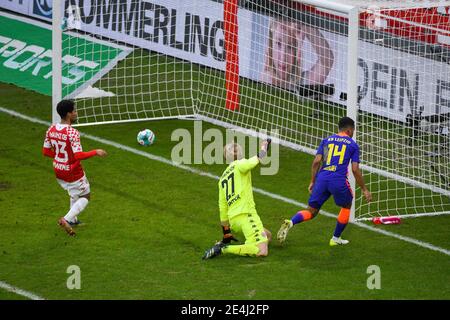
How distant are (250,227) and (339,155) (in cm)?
147

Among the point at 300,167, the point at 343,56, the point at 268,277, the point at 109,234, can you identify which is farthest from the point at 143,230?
the point at 343,56

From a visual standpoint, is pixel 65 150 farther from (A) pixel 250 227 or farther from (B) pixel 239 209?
(A) pixel 250 227

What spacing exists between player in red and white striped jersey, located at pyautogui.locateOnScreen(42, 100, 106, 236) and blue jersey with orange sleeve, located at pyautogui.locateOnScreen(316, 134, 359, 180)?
120 inches

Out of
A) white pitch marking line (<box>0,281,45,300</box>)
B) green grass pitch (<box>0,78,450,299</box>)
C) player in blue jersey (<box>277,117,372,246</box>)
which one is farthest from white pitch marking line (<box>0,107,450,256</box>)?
white pitch marking line (<box>0,281,45,300</box>)

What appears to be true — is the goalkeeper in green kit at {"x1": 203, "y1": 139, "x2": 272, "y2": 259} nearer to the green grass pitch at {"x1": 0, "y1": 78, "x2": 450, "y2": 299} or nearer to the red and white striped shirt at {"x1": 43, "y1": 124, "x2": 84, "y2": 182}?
the green grass pitch at {"x1": 0, "y1": 78, "x2": 450, "y2": 299}

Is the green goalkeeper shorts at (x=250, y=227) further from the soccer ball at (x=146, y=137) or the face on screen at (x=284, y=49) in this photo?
the face on screen at (x=284, y=49)

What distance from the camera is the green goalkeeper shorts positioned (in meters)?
12.9

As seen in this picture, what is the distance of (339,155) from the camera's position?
43.8ft

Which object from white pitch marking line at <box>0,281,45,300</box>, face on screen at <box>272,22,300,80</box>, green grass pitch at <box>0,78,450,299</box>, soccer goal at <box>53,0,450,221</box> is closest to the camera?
white pitch marking line at <box>0,281,45,300</box>

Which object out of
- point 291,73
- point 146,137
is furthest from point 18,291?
point 291,73

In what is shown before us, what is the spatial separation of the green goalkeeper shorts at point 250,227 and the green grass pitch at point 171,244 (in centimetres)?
26

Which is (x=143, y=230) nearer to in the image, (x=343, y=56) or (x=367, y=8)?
(x=367, y=8)

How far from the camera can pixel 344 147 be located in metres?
13.3

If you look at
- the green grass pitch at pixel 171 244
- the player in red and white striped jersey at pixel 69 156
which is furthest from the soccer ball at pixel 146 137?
the player in red and white striped jersey at pixel 69 156
